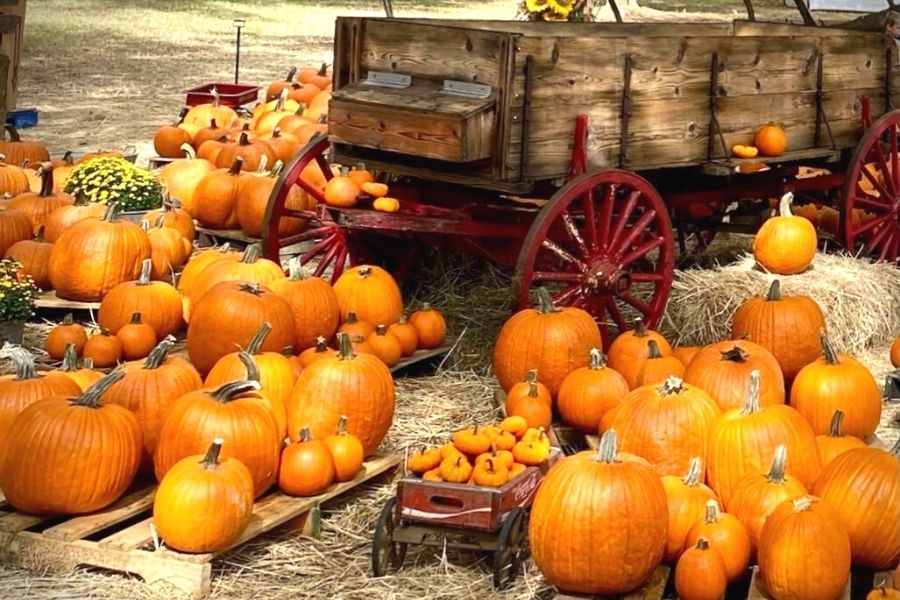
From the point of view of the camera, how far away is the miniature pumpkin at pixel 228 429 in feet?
15.6

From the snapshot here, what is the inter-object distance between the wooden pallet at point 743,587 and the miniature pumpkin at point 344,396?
3.96 ft

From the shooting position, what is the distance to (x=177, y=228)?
7938 millimetres

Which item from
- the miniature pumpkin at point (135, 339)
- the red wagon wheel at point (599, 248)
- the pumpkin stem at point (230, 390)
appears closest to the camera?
the pumpkin stem at point (230, 390)

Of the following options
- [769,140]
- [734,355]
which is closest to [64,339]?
[734,355]

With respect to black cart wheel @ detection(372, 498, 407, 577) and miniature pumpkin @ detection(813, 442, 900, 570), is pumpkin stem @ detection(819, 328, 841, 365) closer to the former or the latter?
miniature pumpkin @ detection(813, 442, 900, 570)

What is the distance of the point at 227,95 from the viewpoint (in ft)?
38.5

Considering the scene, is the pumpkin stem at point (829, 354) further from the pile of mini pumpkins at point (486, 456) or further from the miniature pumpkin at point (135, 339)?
the miniature pumpkin at point (135, 339)

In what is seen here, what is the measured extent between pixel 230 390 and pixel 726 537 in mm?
1706

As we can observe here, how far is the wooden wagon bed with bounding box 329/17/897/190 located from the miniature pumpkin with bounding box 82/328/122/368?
4.54ft

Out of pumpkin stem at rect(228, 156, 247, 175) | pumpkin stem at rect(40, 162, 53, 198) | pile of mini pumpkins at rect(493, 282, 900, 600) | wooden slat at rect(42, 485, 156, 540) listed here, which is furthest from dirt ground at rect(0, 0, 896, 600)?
pumpkin stem at rect(40, 162, 53, 198)

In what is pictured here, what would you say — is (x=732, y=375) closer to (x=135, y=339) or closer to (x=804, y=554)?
(x=804, y=554)

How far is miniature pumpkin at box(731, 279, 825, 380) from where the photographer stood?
6.16 m

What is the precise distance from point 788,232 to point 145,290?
3.21 m

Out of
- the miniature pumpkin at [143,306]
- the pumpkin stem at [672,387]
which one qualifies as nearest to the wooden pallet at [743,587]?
the pumpkin stem at [672,387]
